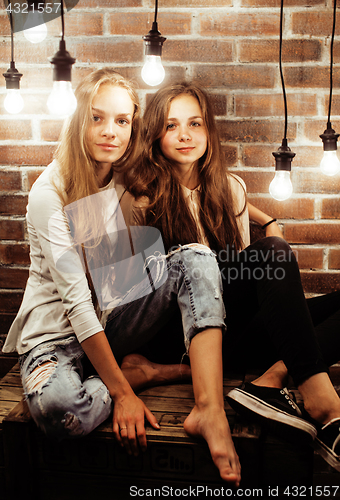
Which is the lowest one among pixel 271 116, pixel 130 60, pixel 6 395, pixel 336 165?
pixel 6 395

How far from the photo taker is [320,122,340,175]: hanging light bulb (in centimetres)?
151

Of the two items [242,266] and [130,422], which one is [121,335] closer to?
[130,422]

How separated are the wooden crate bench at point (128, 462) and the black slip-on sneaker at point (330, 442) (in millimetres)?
34

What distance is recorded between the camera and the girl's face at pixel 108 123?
57.1 inches

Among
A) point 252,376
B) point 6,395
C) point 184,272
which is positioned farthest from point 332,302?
point 6,395

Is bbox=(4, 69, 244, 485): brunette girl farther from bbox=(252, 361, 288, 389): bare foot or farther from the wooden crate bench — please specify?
bbox=(252, 361, 288, 389): bare foot

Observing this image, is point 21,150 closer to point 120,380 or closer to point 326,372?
point 120,380

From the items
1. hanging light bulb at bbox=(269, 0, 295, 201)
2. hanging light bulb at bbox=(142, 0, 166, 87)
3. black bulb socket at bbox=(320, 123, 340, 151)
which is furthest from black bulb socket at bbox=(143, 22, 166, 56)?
black bulb socket at bbox=(320, 123, 340, 151)

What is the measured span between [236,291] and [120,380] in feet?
1.56

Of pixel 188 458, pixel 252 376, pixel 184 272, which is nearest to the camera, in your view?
pixel 188 458

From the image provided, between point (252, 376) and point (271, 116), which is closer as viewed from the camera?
point (252, 376)

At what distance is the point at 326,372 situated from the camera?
3.94 ft

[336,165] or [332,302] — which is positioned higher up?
[336,165]

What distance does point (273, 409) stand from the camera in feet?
3.83
